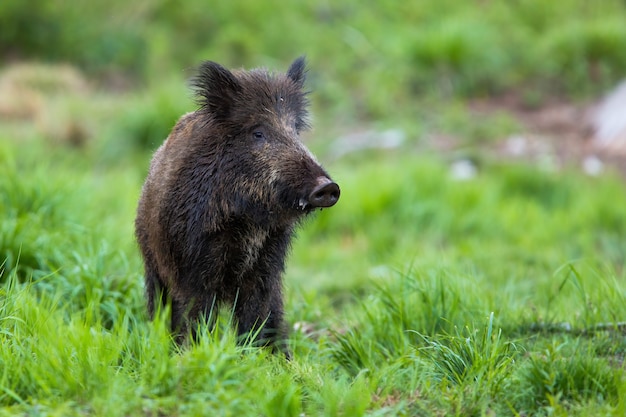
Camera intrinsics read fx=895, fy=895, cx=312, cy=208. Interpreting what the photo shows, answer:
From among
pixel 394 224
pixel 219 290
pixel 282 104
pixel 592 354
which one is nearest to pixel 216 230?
pixel 219 290

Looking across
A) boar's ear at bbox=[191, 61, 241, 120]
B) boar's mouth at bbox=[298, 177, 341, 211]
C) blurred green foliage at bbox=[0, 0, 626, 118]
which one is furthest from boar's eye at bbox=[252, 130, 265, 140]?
blurred green foliage at bbox=[0, 0, 626, 118]

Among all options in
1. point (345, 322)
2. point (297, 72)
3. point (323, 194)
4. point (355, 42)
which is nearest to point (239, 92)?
point (297, 72)

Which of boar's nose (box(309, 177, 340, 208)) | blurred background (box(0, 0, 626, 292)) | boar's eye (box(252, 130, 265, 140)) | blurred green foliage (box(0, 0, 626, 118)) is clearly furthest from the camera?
blurred green foliage (box(0, 0, 626, 118))

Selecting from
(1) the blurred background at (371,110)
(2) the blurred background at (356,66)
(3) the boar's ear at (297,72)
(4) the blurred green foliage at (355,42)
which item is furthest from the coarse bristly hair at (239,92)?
(4) the blurred green foliage at (355,42)

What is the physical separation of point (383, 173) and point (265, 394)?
6.71 m

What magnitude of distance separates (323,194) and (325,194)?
1cm

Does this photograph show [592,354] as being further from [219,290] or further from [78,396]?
[78,396]

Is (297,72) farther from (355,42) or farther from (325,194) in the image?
(355,42)

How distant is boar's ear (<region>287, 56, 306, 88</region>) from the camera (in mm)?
5281

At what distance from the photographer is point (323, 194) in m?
4.35

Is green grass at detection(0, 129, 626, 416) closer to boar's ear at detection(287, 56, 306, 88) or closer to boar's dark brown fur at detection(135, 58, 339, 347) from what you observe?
boar's dark brown fur at detection(135, 58, 339, 347)

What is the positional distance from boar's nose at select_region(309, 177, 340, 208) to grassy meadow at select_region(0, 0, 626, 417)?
76 centimetres

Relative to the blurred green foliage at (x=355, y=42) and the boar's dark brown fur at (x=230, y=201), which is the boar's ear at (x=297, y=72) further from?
the blurred green foliage at (x=355, y=42)

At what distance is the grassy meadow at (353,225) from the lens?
393cm
